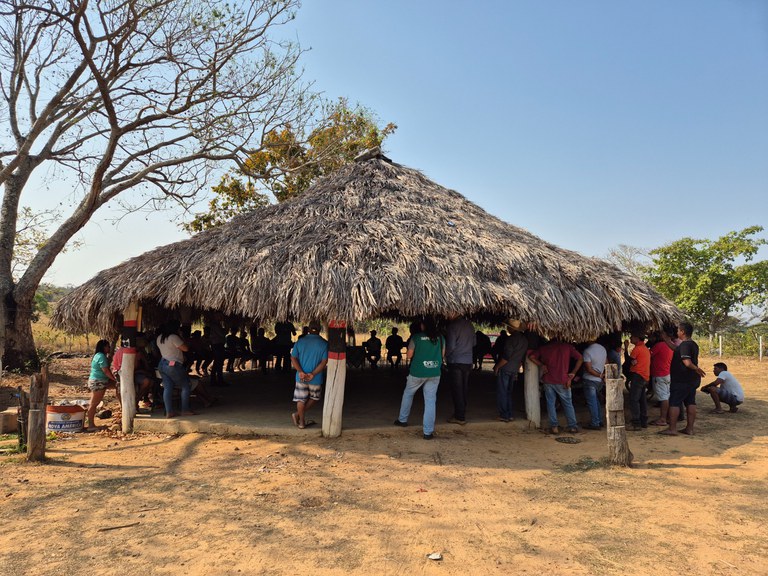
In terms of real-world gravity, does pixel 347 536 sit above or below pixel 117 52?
below

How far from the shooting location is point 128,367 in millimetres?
7047

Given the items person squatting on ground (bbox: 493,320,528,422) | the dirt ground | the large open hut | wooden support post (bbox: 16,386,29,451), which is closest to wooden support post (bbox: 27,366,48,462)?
the dirt ground

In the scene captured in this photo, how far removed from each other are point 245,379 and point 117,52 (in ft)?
24.1

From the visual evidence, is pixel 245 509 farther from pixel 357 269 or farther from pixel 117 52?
pixel 117 52

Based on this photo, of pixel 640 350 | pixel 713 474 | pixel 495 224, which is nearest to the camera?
pixel 713 474

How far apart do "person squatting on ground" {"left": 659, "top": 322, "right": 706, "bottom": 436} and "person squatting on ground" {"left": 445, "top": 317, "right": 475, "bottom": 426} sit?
111 inches

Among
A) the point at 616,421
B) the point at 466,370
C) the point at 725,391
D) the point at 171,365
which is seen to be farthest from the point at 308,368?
the point at 725,391

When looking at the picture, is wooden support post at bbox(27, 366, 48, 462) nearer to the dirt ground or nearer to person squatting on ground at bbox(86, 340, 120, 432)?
the dirt ground

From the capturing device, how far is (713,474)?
5273mm

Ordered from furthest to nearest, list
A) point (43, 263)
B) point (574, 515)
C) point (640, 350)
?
point (43, 263), point (640, 350), point (574, 515)

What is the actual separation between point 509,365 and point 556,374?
0.66m

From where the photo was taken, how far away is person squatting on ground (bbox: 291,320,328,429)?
6566mm

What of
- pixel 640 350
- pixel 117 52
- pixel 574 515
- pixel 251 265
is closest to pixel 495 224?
pixel 640 350

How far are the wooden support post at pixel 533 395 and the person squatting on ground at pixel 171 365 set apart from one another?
16.5 feet
